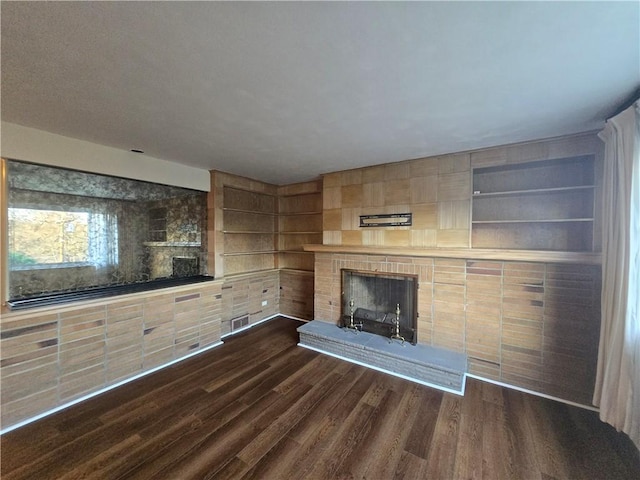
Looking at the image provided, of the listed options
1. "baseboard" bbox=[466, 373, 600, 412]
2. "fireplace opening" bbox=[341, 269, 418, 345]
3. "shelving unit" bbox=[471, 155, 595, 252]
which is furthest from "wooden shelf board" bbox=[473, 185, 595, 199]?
"baseboard" bbox=[466, 373, 600, 412]

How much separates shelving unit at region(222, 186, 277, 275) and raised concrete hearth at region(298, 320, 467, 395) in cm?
161

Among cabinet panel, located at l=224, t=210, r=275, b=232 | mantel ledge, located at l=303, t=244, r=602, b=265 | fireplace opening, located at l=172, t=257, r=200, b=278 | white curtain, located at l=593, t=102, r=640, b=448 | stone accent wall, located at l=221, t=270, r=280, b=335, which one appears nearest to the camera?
white curtain, located at l=593, t=102, r=640, b=448

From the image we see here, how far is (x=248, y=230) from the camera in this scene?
4211 millimetres

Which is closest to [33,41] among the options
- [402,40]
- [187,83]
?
[187,83]

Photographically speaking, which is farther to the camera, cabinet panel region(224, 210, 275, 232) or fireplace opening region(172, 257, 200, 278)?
cabinet panel region(224, 210, 275, 232)

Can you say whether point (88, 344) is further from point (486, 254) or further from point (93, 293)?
point (486, 254)

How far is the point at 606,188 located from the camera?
1.96 meters

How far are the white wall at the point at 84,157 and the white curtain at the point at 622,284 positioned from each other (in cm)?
423

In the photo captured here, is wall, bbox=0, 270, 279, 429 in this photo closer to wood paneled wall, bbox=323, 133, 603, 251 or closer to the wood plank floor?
the wood plank floor

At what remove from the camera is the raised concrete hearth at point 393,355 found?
8.08 feet

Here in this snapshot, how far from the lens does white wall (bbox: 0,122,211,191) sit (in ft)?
6.71

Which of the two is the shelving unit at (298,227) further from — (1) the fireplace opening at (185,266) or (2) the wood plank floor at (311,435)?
(2) the wood plank floor at (311,435)

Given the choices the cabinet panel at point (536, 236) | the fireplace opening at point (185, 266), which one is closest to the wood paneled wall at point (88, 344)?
the fireplace opening at point (185, 266)

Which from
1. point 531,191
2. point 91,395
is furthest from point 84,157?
point 531,191
